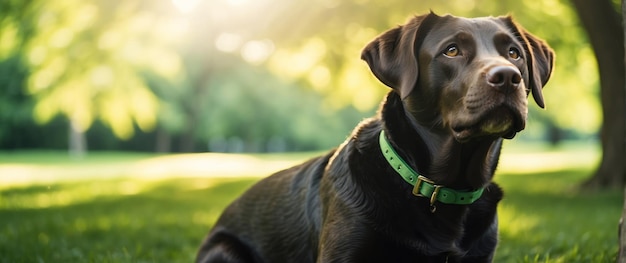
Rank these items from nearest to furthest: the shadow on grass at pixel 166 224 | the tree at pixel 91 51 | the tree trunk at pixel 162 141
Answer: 1. the shadow on grass at pixel 166 224
2. the tree at pixel 91 51
3. the tree trunk at pixel 162 141

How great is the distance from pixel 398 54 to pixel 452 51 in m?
0.28

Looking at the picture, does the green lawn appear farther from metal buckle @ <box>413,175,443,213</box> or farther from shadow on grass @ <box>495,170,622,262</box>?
metal buckle @ <box>413,175,443,213</box>

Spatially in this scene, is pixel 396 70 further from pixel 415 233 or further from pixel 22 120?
pixel 22 120

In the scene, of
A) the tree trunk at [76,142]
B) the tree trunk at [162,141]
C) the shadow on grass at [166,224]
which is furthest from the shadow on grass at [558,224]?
the tree trunk at [162,141]

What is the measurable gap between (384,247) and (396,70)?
2.85 feet

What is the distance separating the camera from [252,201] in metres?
4.38

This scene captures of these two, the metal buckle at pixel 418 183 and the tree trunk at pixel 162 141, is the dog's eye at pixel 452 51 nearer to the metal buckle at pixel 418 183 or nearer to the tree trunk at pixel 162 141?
the metal buckle at pixel 418 183

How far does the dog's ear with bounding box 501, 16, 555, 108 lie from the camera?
11.6ft

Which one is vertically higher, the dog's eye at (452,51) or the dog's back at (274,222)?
the dog's eye at (452,51)

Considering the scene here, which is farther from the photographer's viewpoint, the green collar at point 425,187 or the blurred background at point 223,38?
the blurred background at point 223,38

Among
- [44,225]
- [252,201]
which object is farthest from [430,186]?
[44,225]

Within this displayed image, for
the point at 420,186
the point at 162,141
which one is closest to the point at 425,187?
the point at 420,186

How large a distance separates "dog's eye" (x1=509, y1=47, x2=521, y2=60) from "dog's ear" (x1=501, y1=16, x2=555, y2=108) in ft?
0.40

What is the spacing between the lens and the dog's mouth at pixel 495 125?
10.1 feet
